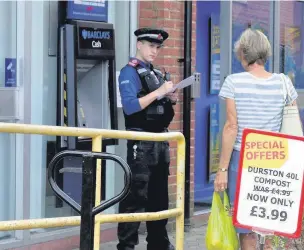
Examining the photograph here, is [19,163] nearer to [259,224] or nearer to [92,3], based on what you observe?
[92,3]

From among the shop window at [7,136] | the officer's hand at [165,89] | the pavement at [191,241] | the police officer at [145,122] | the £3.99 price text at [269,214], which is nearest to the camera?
the £3.99 price text at [269,214]

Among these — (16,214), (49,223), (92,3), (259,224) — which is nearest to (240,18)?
(92,3)

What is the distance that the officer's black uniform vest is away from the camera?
5.79 meters

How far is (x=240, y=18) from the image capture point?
828cm

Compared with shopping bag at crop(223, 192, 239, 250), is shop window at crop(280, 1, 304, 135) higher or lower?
higher

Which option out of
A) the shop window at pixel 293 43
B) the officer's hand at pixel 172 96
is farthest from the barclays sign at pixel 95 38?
the shop window at pixel 293 43

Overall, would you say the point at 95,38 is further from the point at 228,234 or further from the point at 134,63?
the point at 228,234

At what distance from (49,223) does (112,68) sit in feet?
8.82

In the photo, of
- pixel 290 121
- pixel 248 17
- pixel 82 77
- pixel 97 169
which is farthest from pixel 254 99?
pixel 248 17

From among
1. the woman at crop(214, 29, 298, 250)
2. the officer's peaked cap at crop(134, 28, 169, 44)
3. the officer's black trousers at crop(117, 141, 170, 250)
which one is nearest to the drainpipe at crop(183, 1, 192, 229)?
the officer's black trousers at crop(117, 141, 170, 250)

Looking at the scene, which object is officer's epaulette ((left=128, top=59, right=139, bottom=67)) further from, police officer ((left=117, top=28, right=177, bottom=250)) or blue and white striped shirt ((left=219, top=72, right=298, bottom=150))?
blue and white striped shirt ((left=219, top=72, right=298, bottom=150))

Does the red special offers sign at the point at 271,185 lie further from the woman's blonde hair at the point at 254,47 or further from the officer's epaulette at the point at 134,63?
the officer's epaulette at the point at 134,63

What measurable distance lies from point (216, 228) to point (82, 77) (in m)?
2.14

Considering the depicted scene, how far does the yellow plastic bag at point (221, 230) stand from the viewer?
5070mm
